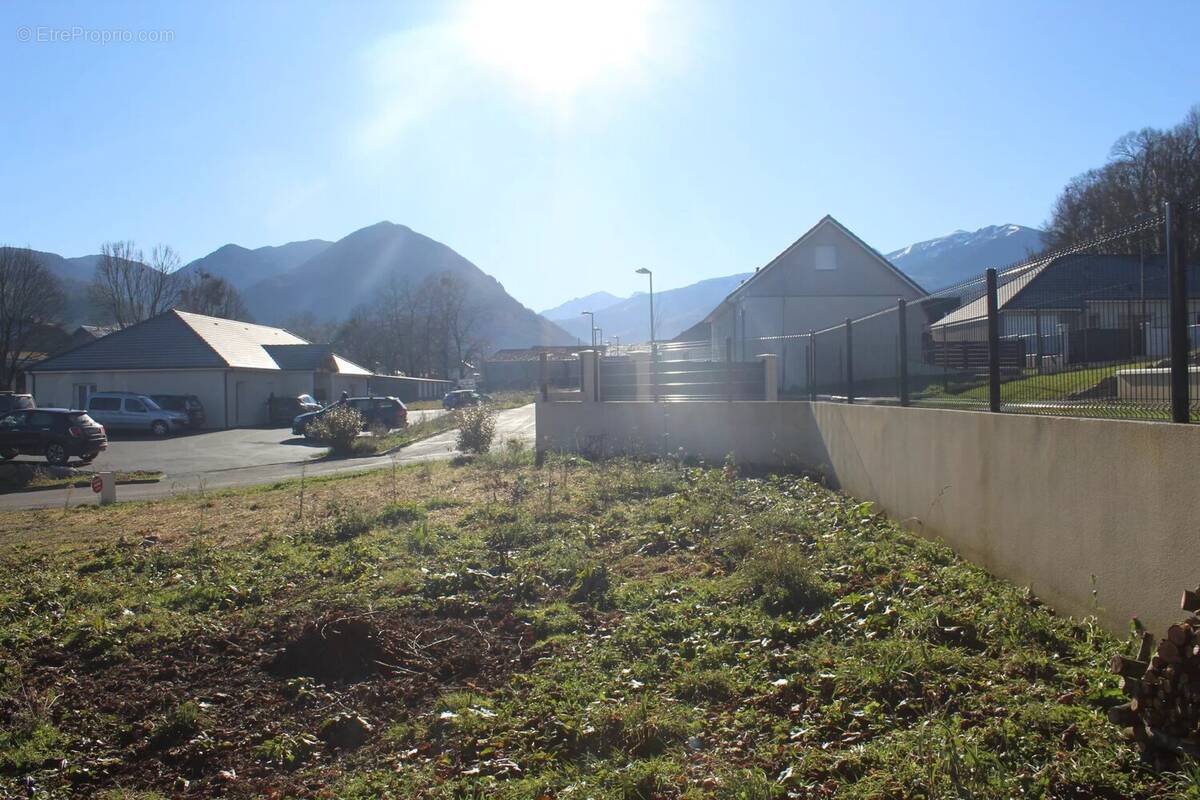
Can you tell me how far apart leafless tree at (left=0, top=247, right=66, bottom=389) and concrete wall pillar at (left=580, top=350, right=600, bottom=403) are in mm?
57550

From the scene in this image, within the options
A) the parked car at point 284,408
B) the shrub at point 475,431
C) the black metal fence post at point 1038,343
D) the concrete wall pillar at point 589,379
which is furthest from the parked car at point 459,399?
the black metal fence post at point 1038,343

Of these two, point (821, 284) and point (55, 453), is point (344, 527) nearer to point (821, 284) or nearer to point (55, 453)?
point (55, 453)

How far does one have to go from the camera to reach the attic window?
38.4m

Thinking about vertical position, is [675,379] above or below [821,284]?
below

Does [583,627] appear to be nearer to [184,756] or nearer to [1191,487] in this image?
[184,756]

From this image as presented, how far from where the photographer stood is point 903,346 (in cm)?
921

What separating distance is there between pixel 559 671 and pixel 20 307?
7164 cm

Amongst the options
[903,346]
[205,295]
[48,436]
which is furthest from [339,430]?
[205,295]

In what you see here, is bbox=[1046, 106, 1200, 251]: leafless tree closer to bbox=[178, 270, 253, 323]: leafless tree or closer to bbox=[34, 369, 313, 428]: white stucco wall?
bbox=[34, 369, 313, 428]: white stucco wall

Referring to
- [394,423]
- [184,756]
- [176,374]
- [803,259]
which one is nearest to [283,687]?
[184,756]

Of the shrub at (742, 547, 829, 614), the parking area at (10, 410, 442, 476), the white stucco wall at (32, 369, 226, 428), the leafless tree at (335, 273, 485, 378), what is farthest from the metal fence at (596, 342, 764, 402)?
the leafless tree at (335, 273, 485, 378)

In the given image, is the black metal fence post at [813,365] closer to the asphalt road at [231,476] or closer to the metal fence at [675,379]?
the metal fence at [675,379]

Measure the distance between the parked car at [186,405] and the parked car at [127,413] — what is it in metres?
1.84

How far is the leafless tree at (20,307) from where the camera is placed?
61.9m
